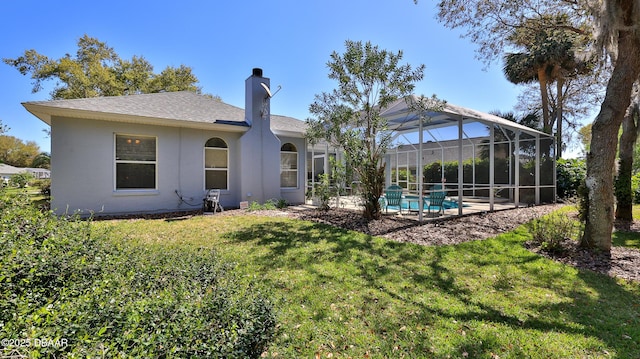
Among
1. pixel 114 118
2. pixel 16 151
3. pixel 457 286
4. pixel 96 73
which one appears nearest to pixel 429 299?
pixel 457 286

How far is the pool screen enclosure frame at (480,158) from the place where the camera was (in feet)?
39.4

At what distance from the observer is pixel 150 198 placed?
10484 millimetres

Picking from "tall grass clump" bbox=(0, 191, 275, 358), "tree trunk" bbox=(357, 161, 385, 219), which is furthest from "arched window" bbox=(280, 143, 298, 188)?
"tall grass clump" bbox=(0, 191, 275, 358)

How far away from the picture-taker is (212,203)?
35.4 feet

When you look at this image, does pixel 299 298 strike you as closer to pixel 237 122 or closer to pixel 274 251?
pixel 274 251

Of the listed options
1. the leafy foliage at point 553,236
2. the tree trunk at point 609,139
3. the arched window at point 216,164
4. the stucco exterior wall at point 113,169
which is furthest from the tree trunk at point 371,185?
the arched window at point 216,164

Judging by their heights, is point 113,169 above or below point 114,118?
below

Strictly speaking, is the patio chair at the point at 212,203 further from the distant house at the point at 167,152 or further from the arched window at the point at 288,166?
the arched window at the point at 288,166

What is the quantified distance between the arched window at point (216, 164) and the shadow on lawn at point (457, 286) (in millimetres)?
5319

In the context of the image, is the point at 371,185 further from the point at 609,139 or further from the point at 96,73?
the point at 96,73

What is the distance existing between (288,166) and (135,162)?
616cm

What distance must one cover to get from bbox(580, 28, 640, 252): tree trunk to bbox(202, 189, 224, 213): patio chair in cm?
1065

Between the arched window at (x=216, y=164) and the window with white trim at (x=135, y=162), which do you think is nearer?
the window with white trim at (x=135, y=162)

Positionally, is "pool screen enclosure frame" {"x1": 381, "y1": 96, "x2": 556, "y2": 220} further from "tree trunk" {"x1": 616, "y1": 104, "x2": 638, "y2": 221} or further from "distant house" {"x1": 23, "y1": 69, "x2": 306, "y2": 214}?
"distant house" {"x1": 23, "y1": 69, "x2": 306, "y2": 214}
